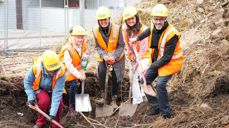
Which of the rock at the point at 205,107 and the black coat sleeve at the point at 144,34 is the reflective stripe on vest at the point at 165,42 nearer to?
the black coat sleeve at the point at 144,34

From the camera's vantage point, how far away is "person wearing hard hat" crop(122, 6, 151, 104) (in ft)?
21.9

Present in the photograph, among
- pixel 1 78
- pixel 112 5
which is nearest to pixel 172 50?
pixel 1 78

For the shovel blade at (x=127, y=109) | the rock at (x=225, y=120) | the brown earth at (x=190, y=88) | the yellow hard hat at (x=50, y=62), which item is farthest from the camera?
the shovel blade at (x=127, y=109)

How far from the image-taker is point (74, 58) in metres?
7.07

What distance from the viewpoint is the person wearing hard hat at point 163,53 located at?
6.06 metres

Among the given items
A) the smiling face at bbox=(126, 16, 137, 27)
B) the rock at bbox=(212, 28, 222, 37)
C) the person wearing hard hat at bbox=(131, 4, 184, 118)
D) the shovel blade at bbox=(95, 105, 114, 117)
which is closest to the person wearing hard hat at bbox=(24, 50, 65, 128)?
the shovel blade at bbox=(95, 105, 114, 117)

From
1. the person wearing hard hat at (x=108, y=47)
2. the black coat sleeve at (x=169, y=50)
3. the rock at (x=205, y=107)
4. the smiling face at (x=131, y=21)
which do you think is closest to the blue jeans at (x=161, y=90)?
the black coat sleeve at (x=169, y=50)

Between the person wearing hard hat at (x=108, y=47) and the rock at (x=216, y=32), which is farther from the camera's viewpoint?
the rock at (x=216, y=32)

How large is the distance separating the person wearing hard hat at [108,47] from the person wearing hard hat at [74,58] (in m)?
0.29

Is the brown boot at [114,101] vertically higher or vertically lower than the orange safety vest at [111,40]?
lower

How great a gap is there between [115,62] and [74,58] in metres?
0.70

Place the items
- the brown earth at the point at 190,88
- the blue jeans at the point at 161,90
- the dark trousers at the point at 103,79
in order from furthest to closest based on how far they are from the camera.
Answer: the dark trousers at the point at 103,79 → the blue jeans at the point at 161,90 → the brown earth at the point at 190,88

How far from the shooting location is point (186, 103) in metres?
7.08

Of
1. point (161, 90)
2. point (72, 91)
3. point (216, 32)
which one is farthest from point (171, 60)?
point (216, 32)
